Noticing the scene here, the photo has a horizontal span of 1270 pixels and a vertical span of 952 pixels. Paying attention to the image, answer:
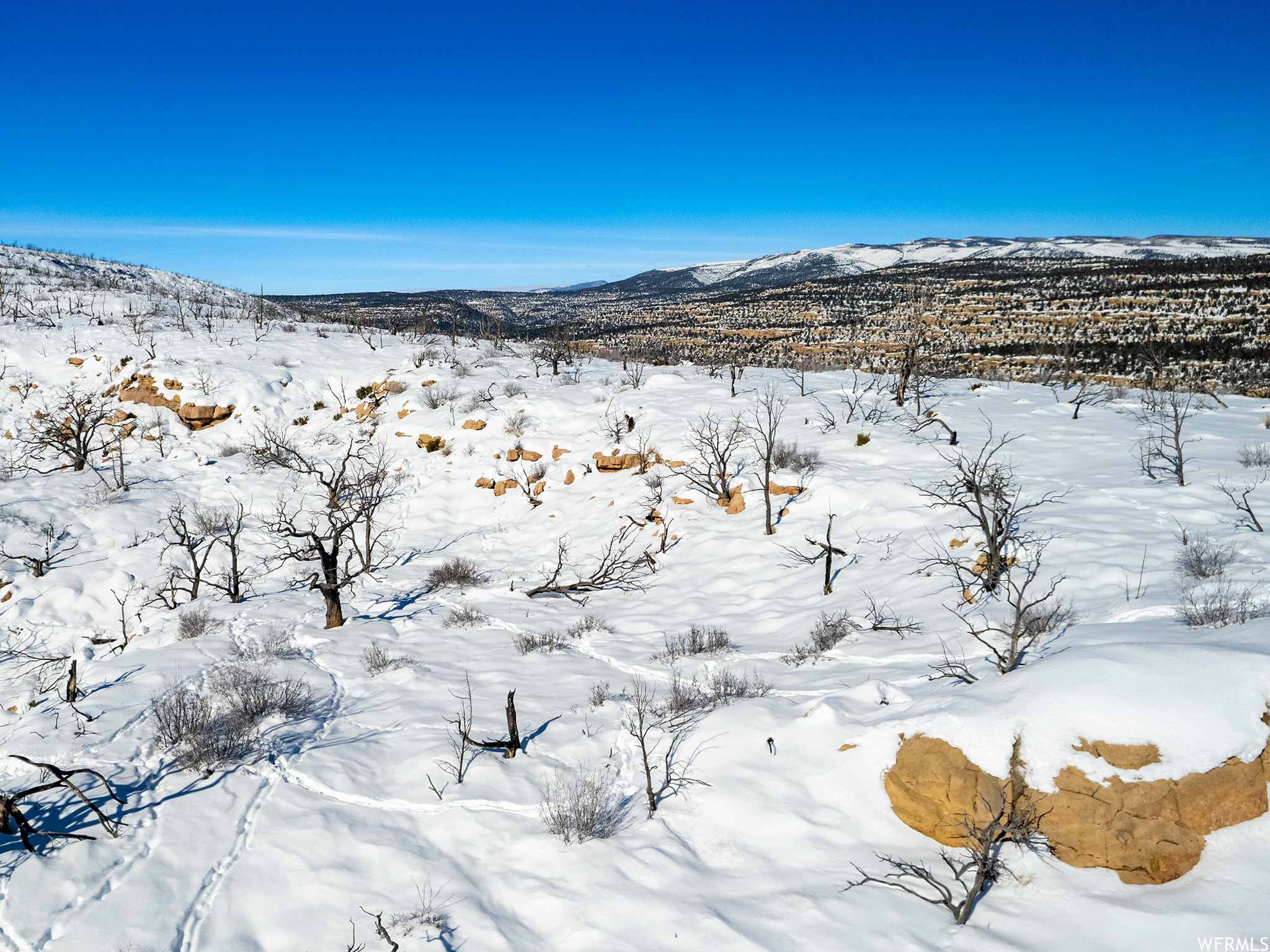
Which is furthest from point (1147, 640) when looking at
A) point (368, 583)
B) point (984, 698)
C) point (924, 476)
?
point (368, 583)

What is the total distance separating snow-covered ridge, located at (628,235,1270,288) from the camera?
351 feet

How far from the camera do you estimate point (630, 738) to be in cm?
611

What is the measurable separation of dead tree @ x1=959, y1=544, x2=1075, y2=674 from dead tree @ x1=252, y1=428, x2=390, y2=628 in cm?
991

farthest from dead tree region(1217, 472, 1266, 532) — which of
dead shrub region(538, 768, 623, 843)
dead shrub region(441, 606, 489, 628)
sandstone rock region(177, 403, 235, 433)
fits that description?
sandstone rock region(177, 403, 235, 433)

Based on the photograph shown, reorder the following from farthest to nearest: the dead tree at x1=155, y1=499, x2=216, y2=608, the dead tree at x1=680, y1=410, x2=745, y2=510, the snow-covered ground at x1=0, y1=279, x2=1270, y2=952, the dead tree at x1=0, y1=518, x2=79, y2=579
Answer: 1. the dead tree at x1=680, y1=410, x2=745, y2=510
2. the dead tree at x1=0, y1=518, x2=79, y2=579
3. the dead tree at x1=155, y1=499, x2=216, y2=608
4. the snow-covered ground at x1=0, y1=279, x2=1270, y2=952

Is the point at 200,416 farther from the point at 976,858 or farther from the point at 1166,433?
the point at 1166,433

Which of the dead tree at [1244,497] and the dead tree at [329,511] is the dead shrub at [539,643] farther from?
the dead tree at [1244,497]

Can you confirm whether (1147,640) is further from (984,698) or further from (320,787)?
(320,787)

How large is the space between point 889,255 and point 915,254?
6435 mm

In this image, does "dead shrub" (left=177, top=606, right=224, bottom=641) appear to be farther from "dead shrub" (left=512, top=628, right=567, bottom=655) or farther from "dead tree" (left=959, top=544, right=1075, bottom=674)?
"dead tree" (left=959, top=544, right=1075, bottom=674)

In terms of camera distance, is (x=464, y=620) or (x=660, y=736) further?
(x=464, y=620)

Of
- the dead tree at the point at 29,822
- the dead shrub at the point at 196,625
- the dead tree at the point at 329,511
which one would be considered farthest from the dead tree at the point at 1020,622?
the dead shrub at the point at 196,625

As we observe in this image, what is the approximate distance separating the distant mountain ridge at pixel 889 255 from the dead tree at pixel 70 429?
102 m

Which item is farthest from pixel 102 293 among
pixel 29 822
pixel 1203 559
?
pixel 1203 559
